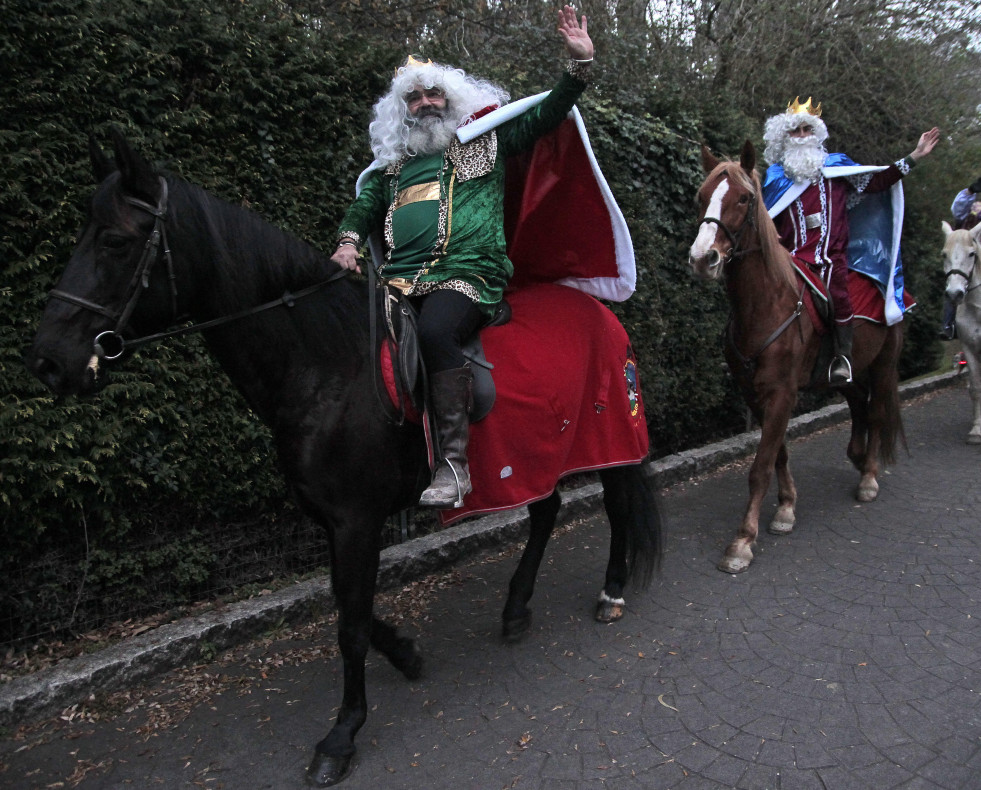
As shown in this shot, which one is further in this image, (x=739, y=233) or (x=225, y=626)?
(x=739, y=233)

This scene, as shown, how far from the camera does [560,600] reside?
4223 mm

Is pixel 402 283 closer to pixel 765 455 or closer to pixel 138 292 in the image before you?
pixel 138 292

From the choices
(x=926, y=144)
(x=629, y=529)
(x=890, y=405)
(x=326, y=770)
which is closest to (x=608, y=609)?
(x=629, y=529)

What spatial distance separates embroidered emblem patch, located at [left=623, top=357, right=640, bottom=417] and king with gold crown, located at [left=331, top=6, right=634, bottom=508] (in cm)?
97

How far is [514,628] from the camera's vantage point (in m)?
3.70

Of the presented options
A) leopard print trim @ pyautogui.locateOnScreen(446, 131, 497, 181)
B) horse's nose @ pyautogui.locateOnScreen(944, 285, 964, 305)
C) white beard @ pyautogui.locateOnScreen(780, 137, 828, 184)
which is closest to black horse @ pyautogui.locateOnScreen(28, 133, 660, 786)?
leopard print trim @ pyautogui.locateOnScreen(446, 131, 497, 181)

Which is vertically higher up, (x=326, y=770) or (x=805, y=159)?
(x=805, y=159)

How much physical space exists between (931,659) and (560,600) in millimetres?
1878

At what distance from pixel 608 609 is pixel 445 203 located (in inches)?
91.5

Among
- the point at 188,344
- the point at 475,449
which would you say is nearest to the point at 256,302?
the point at 475,449

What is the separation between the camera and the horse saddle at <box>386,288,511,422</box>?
9.35 ft

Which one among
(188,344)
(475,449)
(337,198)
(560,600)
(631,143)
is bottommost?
(560,600)

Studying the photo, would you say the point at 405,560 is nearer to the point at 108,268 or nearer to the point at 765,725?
the point at 765,725

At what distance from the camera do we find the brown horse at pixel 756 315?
4273mm
